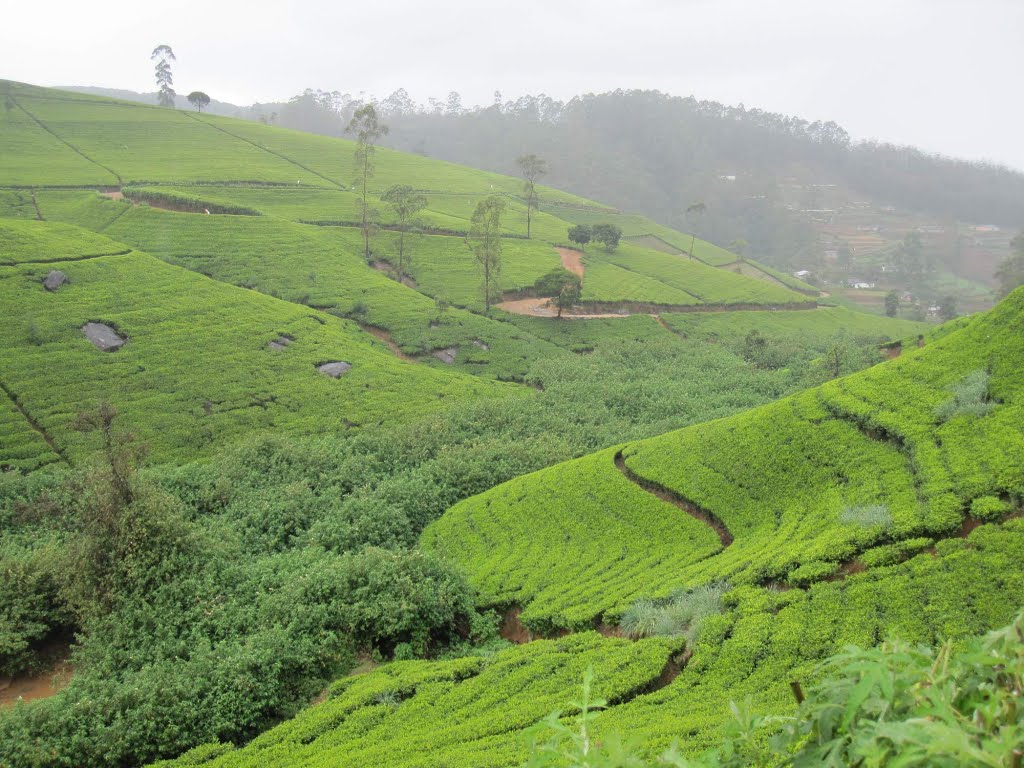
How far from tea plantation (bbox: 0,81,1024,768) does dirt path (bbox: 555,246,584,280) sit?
769 inches

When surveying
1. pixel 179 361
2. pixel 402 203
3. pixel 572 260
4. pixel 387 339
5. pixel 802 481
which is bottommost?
pixel 179 361

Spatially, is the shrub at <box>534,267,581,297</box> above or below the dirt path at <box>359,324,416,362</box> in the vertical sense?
above

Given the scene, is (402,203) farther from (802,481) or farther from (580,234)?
(802,481)

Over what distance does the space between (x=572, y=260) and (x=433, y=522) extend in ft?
153

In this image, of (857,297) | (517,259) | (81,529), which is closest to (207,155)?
(517,259)

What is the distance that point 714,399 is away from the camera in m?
33.1

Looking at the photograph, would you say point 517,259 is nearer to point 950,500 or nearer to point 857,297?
point 950,500

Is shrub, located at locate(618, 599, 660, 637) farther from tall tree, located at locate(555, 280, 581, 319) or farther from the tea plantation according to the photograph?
tall tree, located at locate(555, 280, 581, 319)

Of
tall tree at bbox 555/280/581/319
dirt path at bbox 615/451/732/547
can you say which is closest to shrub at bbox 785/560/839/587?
dirt path at bbox 615/451/732/547

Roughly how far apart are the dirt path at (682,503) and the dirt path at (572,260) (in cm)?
4133

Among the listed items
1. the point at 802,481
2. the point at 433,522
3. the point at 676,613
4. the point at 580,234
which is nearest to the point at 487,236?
the point at 580,234

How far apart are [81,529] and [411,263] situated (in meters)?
38.4

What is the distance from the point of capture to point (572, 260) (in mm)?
63438

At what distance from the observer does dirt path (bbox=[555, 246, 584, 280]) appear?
6059 cm
